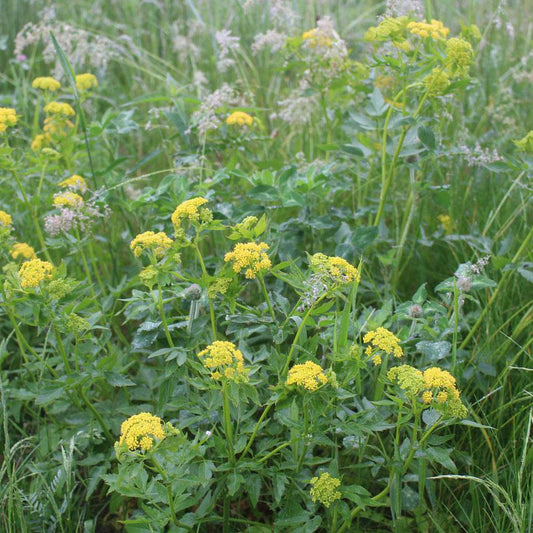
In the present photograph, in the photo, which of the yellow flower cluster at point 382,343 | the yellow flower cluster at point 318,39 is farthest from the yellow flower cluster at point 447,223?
the yellow flower cluster at point 382,343

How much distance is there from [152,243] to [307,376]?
0.55m

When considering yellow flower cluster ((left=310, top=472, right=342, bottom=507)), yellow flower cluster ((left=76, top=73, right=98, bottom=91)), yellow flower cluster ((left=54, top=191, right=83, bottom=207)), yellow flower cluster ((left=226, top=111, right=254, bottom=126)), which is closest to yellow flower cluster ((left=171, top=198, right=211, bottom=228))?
yellow flower cluster ((left=54, top=191, right=83, bottom=207))

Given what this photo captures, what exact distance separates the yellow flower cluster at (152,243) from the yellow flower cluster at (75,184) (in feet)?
2.01

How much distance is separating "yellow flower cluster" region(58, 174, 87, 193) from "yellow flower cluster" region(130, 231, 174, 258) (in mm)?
611

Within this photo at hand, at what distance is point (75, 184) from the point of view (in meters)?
2.26

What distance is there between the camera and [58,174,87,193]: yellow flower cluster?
220cm

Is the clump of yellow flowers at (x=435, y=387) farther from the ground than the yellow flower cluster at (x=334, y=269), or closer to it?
closer to it

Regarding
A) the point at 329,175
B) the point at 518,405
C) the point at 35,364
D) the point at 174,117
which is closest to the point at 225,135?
the point at 174,117

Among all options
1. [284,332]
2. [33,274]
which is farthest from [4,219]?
[284,332]

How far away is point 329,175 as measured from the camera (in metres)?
2.32

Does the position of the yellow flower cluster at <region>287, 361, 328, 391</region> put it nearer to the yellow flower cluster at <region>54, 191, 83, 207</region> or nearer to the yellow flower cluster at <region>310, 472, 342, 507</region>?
the yellow flower cluster at <region>310, 472, 342, 507</region>

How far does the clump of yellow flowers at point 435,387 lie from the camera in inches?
56.4

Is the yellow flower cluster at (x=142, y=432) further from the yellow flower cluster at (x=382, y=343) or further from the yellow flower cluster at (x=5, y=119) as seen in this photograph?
the yellow flower cluster at (x=5, y=119)

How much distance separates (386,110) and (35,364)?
1537 millimetres
